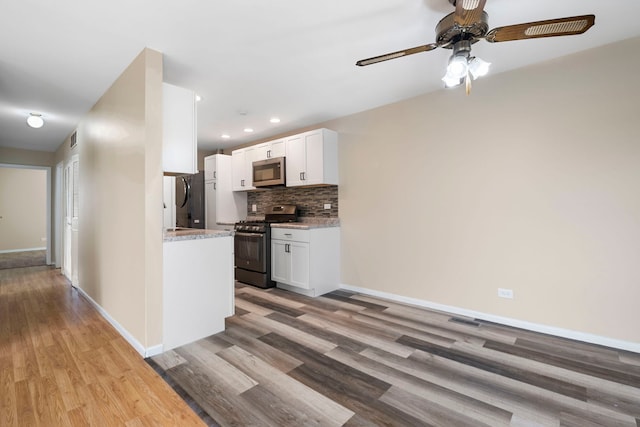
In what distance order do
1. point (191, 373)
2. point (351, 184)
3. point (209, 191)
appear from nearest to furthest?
1. point (191, 373)
2. point (351, 184)
3. point (209, 191)

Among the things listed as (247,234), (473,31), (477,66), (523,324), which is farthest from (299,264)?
(473,31)

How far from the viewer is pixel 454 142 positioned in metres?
3.21

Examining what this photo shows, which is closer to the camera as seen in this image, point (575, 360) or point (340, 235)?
point (575, 360)

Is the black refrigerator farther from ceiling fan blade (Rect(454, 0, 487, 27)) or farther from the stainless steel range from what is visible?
ceiling fan blade (Rect(454, 0, 487, 27))

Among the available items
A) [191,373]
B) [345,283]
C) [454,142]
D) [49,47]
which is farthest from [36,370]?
[454,142]

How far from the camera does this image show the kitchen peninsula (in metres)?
→ 2.45

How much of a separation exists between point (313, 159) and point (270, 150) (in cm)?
93

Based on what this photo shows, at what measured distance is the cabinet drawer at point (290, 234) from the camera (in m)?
3.92

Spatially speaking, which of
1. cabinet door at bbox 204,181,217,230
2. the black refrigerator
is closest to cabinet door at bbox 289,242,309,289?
cabinet door at bbox 204,181,217,230

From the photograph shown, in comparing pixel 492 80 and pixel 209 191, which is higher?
pixel 492 80

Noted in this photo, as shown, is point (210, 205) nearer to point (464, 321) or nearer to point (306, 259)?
point (306, 259)

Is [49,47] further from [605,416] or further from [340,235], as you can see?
[605,416]

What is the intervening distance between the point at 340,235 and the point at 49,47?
11.3 feet

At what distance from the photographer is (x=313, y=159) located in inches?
163
